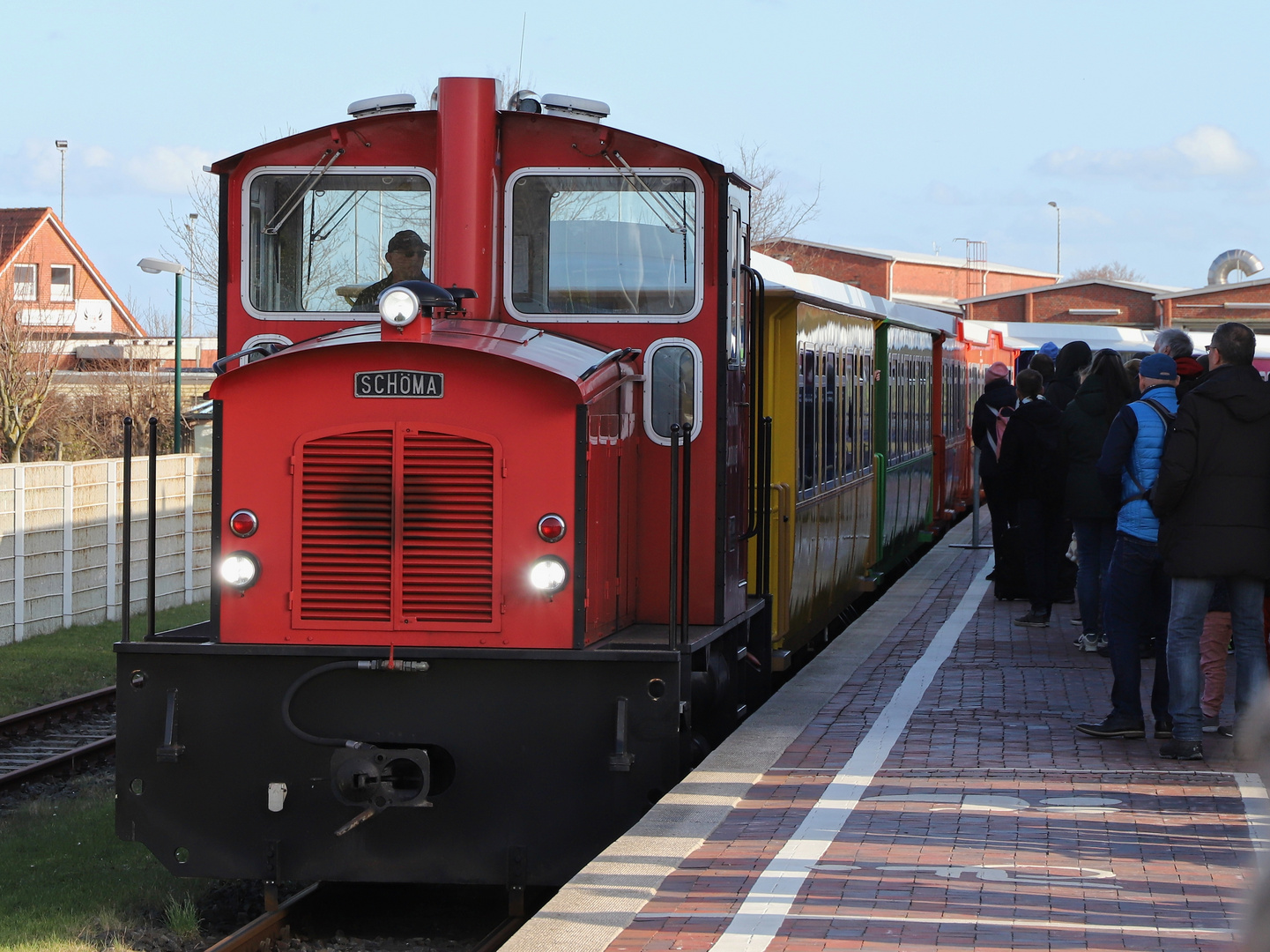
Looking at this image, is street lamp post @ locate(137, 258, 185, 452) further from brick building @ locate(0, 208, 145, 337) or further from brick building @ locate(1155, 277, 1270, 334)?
brick building @ locate(1155, 277, 1270, 334)

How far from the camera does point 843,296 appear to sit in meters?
13.5

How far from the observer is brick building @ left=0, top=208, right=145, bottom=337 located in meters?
51.7

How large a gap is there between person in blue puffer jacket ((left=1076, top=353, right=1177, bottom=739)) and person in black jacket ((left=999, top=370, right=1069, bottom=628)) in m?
3.99

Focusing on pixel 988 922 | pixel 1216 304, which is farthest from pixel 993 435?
pixel 1216 304

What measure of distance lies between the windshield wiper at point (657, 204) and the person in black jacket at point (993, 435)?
702 cm

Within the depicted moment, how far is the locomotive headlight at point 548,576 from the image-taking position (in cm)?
655

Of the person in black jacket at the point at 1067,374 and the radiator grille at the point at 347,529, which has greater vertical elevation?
the person in black jacket at the point at 1067,374

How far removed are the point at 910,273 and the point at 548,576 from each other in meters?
70.1

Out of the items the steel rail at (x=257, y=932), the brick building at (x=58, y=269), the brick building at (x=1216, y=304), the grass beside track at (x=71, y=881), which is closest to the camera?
the steel rail at (x=257, y=932)

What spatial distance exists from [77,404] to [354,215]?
99.1 ft

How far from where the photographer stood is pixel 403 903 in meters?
7.46

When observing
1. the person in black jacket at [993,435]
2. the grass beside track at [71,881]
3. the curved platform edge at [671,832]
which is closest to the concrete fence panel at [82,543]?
the grass beside track at [71,881]

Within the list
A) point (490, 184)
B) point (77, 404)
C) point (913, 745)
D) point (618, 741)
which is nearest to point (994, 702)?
point (913, 745)

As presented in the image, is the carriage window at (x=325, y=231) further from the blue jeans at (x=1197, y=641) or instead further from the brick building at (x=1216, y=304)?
the brick building at (x=1216, y=304)
